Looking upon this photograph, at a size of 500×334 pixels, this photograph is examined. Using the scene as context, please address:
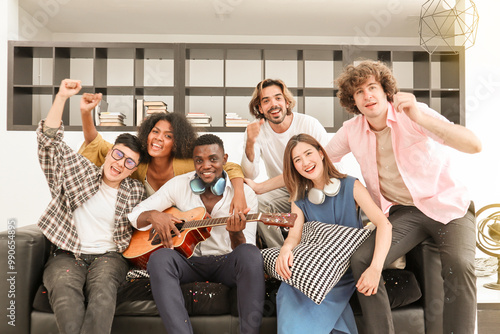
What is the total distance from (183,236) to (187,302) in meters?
0.30

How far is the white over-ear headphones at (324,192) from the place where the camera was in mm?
1932

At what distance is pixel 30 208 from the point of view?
4066 millimetres

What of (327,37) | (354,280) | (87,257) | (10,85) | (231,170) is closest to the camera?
(354,280)

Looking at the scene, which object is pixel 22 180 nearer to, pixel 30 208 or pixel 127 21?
pixel 30 208

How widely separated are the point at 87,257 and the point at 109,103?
291 centimetres

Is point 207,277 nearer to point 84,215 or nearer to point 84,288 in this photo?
point 84,288

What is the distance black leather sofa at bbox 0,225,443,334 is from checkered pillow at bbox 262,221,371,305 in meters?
0.22

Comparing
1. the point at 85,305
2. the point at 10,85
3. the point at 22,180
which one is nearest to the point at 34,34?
the point at 10,85

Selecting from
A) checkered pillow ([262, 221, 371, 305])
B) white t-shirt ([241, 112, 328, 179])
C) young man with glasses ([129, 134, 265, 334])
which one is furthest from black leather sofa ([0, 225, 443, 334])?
white t-shirt ([241, 112, 328, 179])

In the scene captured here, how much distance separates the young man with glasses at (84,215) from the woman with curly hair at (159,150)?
113 millimetres

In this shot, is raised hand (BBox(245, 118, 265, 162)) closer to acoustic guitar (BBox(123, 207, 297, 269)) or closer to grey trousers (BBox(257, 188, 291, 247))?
grey trousers (BBox(257, 188, 291, 247))

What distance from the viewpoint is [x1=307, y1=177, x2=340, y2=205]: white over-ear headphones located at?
6.34 ft

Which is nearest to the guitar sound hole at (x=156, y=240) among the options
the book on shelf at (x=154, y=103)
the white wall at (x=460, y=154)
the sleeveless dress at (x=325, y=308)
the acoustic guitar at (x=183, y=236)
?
the acoustic guitar at (x=183, y=236)

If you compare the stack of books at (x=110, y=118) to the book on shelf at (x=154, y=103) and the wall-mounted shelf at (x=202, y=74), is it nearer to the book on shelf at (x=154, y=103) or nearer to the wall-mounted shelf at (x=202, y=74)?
the wall-mounted shelf at (x=202, y=74)
